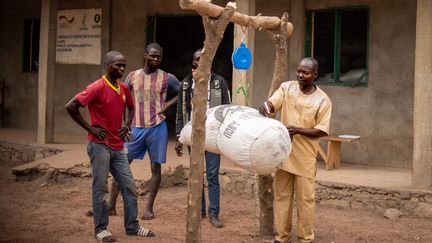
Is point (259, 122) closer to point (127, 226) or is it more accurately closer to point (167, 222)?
point (127, 226)

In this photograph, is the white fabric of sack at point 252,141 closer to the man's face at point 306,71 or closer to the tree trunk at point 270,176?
the man's face at point 306,71

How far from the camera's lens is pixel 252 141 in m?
5.06

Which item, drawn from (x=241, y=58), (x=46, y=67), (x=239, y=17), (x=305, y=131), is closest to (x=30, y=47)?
(x=46, y=67)

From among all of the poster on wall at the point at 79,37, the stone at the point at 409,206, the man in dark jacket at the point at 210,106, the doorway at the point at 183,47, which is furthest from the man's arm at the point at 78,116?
the doorway at the point at 183,47

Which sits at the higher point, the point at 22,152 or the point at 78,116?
the point at 78,116

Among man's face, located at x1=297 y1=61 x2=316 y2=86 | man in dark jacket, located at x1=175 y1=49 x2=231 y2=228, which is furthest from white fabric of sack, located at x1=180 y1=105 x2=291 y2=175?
man in dark jacket, located at x1=175 y1=49 x2=231 y2=228

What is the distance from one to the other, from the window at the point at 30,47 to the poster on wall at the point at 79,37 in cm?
133

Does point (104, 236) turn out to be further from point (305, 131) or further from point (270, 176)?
point (305, 131)

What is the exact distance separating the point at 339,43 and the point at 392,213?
312cm

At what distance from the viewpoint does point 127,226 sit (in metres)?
6.64

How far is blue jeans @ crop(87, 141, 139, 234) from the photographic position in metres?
6.30

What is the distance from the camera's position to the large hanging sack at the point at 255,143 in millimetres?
5074

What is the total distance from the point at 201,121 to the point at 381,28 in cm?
522

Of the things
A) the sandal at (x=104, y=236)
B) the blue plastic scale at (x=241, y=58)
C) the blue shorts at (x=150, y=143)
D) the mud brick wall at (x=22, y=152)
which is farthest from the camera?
the mud brick wall at (x=22, y=152)
